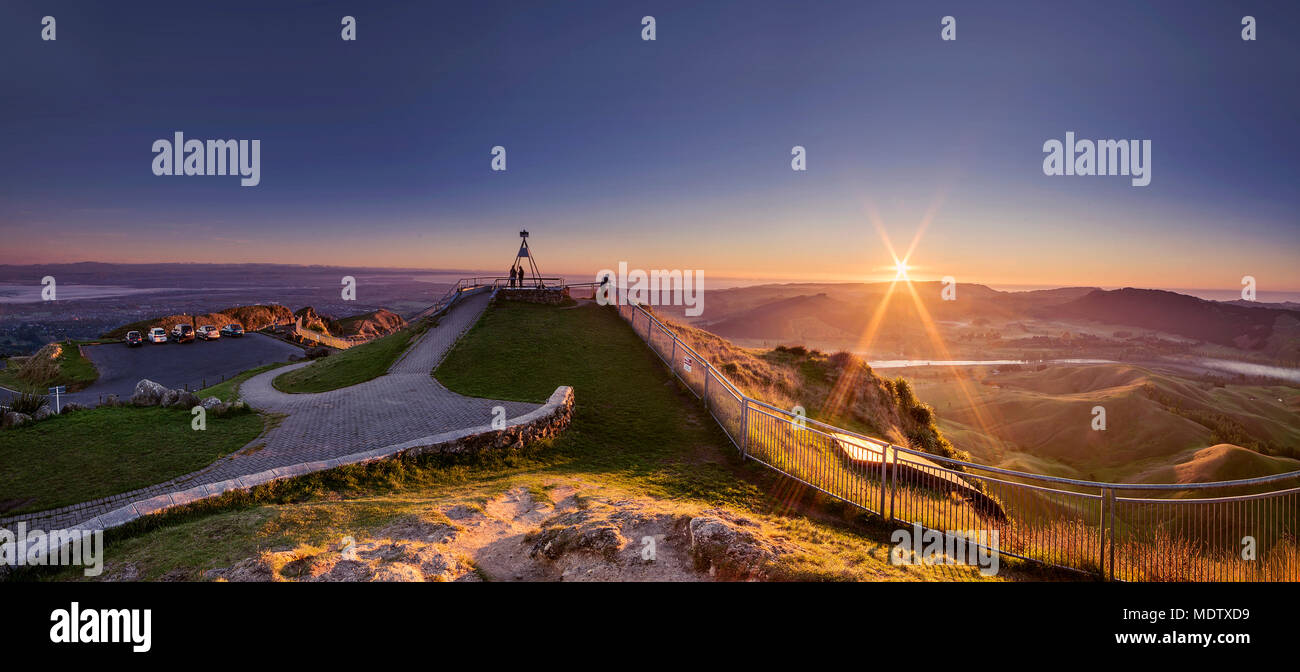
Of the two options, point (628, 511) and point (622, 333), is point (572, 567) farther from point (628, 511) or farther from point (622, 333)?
point (622, 333)

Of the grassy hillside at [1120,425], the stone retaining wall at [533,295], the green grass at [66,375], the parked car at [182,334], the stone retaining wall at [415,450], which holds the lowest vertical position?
the grassy hillside at [1120,425]

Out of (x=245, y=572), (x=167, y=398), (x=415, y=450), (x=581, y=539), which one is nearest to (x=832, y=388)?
(x=415, y=450)

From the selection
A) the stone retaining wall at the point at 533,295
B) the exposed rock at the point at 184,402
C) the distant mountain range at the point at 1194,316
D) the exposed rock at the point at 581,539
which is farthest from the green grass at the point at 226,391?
the distant mountain range at the point at 1194,316

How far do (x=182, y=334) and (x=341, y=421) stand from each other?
50515 mm

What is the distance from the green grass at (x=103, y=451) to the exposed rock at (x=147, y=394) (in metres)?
0.65

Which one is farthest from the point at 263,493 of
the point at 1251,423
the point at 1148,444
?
the point at 1251,423

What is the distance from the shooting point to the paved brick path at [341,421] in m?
9.38

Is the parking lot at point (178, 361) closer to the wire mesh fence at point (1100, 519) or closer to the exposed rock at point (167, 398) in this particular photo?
the exposed rock at point (167, 398)

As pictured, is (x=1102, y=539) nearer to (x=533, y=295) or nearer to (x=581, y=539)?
(x=581, y=539)

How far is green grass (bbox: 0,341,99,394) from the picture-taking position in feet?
103

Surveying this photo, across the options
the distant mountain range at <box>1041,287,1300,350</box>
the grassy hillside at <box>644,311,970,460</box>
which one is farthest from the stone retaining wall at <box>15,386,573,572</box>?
the distant mountain range at <box>1041,287,1300,350</box>

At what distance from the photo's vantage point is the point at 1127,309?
618 ft

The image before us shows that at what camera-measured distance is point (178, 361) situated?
4091 centimetres

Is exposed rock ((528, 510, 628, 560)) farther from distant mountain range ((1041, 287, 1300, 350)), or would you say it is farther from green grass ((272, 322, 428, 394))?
distant mountain range ((1041, 287, 1300, 350))
